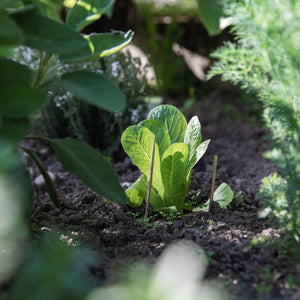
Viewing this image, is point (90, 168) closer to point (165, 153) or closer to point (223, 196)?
point (165, 153)

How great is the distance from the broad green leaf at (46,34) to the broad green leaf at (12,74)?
0.07 metres

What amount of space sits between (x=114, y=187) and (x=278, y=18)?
643mm

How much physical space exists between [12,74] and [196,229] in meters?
0.74

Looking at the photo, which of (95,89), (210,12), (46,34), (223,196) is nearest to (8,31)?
(46,34)

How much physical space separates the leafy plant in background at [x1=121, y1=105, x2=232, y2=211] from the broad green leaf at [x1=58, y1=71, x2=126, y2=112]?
330mm

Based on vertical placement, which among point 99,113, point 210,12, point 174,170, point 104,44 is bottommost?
point 99,113

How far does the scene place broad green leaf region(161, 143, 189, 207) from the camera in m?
1.36

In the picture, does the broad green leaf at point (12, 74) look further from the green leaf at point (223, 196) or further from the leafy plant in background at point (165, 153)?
the green leaf at point (223, 196)

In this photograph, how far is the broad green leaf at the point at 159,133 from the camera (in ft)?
4.73

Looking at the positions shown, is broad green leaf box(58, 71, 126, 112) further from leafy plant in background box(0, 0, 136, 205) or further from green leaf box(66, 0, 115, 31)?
green leaf box(66, 0, 115, 31)

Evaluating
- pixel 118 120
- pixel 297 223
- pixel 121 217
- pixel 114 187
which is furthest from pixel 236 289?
pixel 118 120

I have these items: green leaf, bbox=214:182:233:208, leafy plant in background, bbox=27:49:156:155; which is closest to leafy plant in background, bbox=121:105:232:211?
green leaf, bbox=214:182:233:208

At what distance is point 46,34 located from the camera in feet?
3.20

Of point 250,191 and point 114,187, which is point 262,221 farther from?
point 114,187
